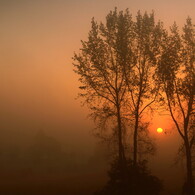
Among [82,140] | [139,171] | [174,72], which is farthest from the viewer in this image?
[82,140]

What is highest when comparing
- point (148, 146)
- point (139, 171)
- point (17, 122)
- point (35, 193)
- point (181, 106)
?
point (17, 122)

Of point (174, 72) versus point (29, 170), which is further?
point (29, 170)

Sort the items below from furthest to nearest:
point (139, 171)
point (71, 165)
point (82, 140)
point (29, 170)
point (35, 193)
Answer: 1. point (82, 140)
2. point (71, 165)
3. point (29, 170)
4. point (35, 193)
5. point (139, 171)

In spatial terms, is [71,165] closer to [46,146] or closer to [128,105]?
[46,146]

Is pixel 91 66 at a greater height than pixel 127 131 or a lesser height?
greater

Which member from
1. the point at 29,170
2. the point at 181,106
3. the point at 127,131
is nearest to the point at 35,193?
the point at 127,131

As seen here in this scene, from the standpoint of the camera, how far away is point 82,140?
146500 millimetres

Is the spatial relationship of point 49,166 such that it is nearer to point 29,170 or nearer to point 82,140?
point 29,170

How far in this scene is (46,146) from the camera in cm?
10106

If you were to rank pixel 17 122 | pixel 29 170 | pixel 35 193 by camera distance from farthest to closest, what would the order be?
pixel 17 122
pixel 29 170
pixel 35 193

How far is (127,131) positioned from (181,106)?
18.5ft

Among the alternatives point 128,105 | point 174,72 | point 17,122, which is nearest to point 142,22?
point 174,72

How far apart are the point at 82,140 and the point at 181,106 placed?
402ft

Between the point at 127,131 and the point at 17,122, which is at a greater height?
the point at 17,122
